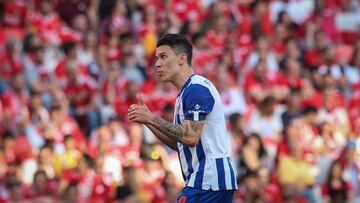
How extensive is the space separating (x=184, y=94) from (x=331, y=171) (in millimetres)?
6867

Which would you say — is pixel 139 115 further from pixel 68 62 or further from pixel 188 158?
pixel 68 62

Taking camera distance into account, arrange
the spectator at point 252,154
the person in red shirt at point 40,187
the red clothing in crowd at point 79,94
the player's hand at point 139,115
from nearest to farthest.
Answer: the player's hand at point 139,115, the person in red shirt at point 40,187, the spectator at point 252,154, the red clothing in crowd at point 79,94

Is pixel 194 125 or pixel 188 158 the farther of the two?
pixel 188 158

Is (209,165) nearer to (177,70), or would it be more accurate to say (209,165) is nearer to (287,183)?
(177,70)

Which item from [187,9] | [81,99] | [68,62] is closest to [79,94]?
[81,99]

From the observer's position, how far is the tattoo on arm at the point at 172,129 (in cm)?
791

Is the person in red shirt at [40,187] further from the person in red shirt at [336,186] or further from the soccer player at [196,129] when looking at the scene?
the soccer player at [196,129]

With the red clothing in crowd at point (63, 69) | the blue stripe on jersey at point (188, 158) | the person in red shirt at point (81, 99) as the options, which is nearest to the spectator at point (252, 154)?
the person in red shirt at point (81, 99)

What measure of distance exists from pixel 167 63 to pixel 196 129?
552 millimetres

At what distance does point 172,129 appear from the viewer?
26.0ft

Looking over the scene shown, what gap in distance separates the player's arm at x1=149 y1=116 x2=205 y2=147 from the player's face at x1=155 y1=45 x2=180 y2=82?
0.40m

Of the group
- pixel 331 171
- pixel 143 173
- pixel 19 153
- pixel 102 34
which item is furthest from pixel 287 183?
pixel 102 34

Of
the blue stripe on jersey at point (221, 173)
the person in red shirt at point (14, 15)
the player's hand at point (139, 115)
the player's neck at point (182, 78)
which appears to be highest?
the person in red shirt at point (14, 15)

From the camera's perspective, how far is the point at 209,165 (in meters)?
8.10
